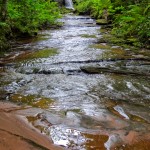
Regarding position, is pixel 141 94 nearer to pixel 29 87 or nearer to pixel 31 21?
pixel 29 87

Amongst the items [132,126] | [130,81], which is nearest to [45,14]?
[130,81]

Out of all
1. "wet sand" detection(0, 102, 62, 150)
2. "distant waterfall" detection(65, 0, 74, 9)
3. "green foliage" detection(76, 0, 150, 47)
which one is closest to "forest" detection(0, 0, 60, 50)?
"green foliage" detection(76, 0, 150, 47)

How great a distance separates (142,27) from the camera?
10.7m

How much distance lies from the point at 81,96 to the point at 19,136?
6.75 feet

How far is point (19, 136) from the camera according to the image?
→ 3150 millimetres

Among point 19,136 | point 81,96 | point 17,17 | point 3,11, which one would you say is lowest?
point 81,96

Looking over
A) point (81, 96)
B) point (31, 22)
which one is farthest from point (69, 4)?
point (81, 96)

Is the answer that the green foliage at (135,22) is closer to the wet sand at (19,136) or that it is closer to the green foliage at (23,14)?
the green foliage at (23,14)

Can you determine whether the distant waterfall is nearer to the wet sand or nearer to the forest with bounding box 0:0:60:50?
the forest with bounding box 0:0:60:50

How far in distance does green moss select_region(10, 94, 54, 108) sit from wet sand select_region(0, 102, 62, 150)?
0.70 meters

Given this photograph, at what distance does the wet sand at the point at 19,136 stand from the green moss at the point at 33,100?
70 cm

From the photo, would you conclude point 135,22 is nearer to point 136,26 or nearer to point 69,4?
point 136,26

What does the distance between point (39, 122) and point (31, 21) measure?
970 centimetres

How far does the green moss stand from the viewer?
15.3 ft
